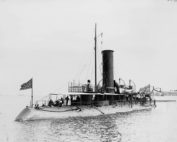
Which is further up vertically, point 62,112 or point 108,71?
point 108,71

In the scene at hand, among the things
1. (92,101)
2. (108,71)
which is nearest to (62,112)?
(92,101)

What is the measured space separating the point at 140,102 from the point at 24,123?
2387 centimetres

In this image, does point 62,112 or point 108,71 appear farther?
point 108,71

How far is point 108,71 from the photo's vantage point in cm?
4084

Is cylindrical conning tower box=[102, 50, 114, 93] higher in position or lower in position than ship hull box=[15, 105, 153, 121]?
higher

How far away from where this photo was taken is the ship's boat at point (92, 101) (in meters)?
32.4

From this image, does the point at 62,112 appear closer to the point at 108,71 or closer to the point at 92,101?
the point at 92,101

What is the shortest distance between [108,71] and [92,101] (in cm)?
501

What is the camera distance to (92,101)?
38031 millimetres

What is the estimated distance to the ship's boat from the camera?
32375 mm

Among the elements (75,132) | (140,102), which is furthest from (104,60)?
(75,132)

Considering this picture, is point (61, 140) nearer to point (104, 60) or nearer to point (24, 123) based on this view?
point (24, 123)

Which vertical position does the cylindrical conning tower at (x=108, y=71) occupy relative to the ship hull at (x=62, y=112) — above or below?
above

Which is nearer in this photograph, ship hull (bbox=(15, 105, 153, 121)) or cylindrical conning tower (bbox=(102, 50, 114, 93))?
ship hull (bbox=(15, 105, 153, 121))
